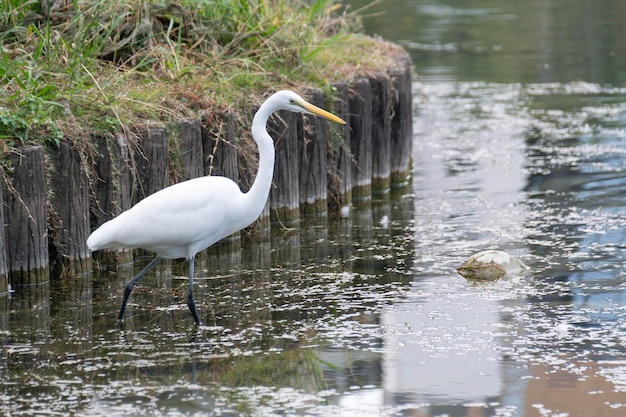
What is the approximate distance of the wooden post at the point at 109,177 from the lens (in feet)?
27.9

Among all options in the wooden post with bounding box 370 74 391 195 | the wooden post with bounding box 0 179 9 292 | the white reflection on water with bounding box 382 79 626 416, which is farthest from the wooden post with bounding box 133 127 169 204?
the wooden post with bounding box 370 74 391 195

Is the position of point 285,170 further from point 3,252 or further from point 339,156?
point 3,252

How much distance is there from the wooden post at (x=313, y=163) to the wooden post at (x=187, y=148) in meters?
1.32

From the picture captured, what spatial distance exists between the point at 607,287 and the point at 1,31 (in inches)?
220

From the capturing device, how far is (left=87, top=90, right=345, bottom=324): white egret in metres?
7.25

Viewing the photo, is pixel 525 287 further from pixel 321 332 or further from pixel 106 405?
pixel 106 405

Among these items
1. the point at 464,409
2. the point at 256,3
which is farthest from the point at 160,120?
the point at 464,409

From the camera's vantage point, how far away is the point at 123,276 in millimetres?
8656

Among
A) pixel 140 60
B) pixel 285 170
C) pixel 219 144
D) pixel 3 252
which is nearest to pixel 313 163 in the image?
pixel 285 170

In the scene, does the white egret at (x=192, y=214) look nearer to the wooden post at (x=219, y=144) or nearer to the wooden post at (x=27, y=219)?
the wooden post at (x=27, y=219)

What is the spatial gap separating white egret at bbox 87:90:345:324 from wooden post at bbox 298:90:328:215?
9.22 feet

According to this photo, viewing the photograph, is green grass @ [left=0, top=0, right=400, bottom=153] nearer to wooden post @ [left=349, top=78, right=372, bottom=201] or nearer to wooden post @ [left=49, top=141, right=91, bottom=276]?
wooden post @ [left=49, top=141, right=91, bottom=276]

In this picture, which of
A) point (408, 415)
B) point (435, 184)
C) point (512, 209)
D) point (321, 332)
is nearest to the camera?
point (408, 415)

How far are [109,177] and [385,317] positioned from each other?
250 centimetres
